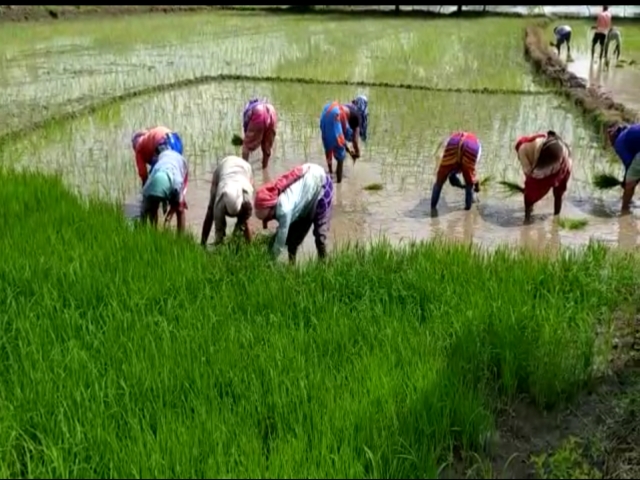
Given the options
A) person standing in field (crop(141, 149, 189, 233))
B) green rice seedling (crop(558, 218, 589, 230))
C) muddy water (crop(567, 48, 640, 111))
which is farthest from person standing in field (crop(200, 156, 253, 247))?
muddy water (crop(567, 48, 640, 111))

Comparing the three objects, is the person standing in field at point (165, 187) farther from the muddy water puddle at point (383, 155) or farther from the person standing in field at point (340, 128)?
the person standing in field at point (340, 128)

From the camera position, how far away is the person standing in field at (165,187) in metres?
4.59

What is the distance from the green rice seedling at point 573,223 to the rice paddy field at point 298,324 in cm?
1

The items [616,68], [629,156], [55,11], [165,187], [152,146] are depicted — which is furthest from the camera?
[55,11]

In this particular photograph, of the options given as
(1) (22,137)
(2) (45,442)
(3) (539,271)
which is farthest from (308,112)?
(2) (45,442)

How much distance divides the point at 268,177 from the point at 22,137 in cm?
274

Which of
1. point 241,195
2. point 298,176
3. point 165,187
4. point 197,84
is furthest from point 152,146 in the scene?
point 197,84

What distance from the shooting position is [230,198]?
14.0 feet

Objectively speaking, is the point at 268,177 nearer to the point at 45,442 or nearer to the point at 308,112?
the point at 308,112

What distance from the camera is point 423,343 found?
2.87m

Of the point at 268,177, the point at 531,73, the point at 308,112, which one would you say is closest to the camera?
the point at 268,177

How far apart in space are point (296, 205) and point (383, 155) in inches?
131

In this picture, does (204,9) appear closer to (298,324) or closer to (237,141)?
(237,141)

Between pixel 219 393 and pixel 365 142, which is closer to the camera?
pixel 219 393
